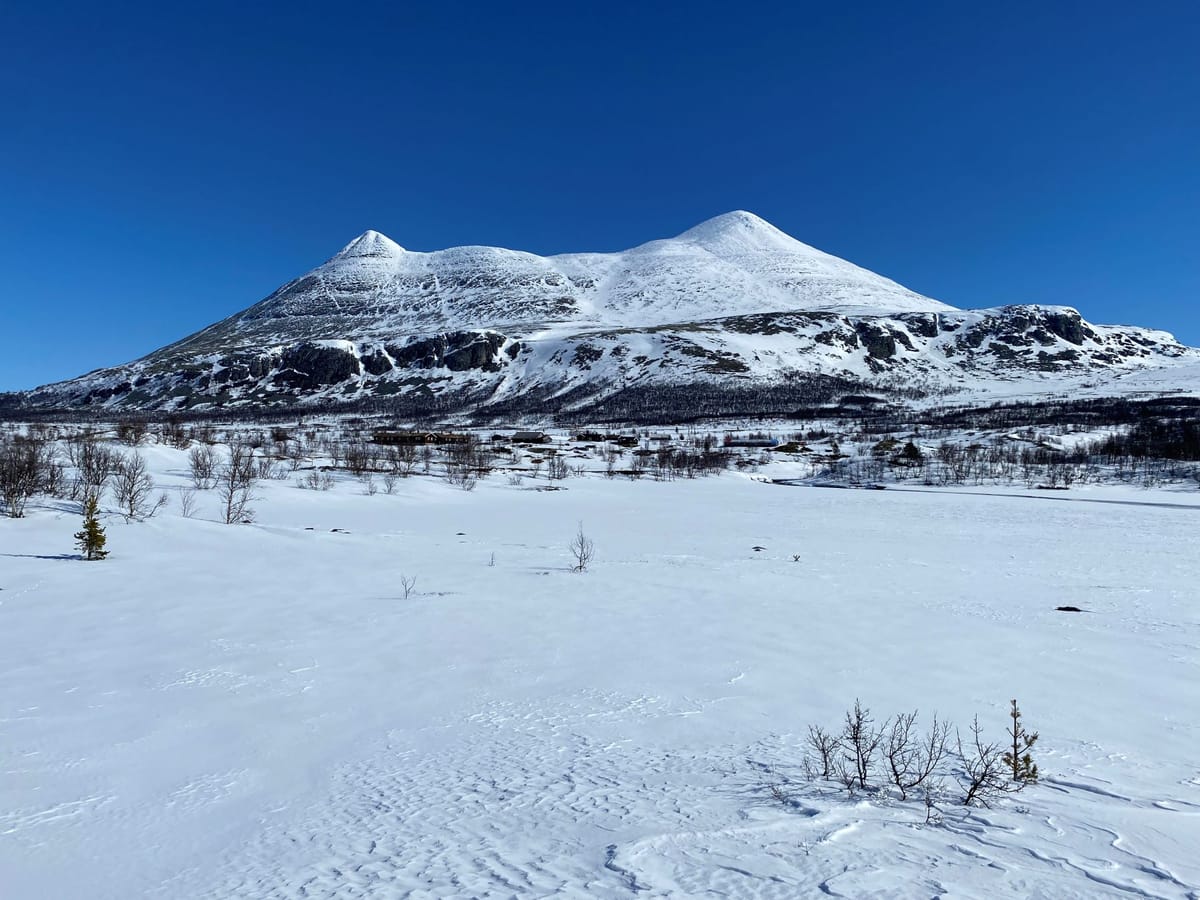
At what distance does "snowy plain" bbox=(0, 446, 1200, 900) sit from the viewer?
3.78 meters

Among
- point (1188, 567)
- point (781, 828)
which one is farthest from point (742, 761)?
point (1188, 567)

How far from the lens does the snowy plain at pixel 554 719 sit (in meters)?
3.78

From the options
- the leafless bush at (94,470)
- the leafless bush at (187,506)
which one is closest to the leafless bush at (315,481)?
the leafless bush at (187,506)

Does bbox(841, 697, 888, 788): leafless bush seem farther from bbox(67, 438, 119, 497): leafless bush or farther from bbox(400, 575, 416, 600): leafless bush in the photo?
bbox(67, 438, 119, 497): leafless bush

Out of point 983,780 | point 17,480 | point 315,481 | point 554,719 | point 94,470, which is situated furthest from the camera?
point 315,481

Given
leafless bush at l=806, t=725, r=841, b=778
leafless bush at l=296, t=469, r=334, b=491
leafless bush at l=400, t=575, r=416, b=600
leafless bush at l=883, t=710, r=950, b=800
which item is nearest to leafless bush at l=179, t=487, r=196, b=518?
→ leafless bush at l=296, t=469, r=334, b=491

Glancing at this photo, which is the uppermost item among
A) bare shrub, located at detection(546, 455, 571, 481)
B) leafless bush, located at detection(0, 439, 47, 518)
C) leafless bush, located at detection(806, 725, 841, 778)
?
leafless bush, located at detection(0, 439, 47, 518)

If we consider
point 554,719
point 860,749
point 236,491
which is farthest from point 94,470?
point 860,749

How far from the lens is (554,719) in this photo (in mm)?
7008

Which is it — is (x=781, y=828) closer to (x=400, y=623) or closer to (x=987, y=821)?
(x=987, y=821)

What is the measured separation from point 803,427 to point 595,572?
124802mm

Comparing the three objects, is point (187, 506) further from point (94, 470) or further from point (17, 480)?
point (17, 480)

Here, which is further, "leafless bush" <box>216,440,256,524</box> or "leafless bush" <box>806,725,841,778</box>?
"leafless bush" <box>216,440,256,524</box>

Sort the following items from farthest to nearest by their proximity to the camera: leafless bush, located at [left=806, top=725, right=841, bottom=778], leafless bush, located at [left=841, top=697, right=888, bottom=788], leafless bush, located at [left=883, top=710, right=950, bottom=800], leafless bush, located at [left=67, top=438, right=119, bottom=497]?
leafless bush, located at [left=67, top=438, right=119, bottom=497] → leafless bush, located at [left=806, top=725, right=841, bottom=778] → leafless bush, located at [left=841, top=697, right=888, bottom=788] → leafless bush, located at [left=883, top=710, right=950, bottom=800]
